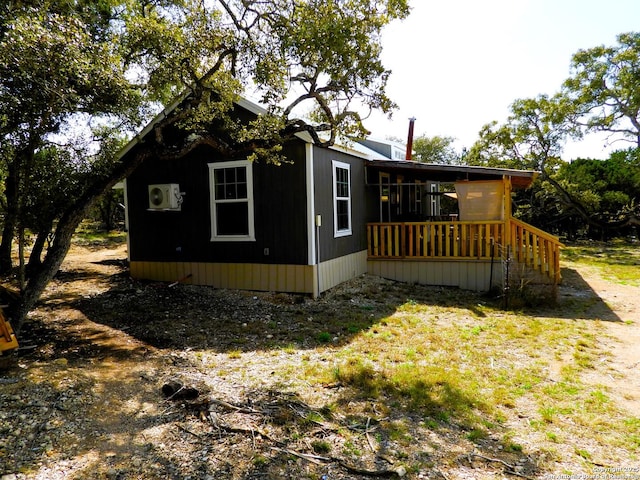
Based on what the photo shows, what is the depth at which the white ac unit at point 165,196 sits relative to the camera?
9.27 meters

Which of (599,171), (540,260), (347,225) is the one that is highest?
(599,171)

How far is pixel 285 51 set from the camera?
20.7 feet

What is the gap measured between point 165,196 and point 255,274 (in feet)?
8.48

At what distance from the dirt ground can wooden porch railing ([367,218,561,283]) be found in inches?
86.8

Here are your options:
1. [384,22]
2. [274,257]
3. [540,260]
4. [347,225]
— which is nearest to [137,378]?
[274,257]

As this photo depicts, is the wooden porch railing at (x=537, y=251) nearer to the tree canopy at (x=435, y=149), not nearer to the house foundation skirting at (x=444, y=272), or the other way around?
the house foundation skirting at (x=444, y=272)

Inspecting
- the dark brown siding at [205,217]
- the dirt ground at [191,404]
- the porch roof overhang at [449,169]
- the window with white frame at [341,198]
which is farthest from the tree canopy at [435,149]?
the dirt ground at [191,404]

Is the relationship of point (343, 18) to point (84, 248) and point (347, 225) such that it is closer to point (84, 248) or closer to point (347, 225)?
point (347, 225)

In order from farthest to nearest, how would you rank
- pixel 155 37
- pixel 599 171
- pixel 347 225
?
pixel 599 171
pixel 347 225
pixel 155 37

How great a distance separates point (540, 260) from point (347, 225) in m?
4.30

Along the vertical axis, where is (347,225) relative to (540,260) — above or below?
above

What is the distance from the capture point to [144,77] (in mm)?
7012

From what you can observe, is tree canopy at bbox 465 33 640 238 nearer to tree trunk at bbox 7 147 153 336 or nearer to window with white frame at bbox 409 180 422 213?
window with white frame at bbox 409 180 422 213

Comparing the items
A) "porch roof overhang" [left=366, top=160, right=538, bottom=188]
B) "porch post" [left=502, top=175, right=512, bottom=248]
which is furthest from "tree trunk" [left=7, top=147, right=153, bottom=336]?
"porch post" [left=502, top=175, right=512, bottom=248]
